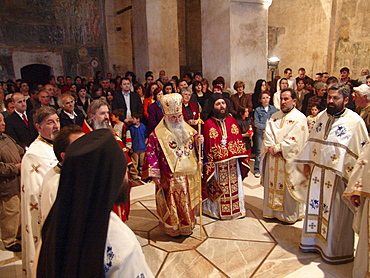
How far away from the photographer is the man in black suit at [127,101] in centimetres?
671

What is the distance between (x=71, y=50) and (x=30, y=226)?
1430 centimetres

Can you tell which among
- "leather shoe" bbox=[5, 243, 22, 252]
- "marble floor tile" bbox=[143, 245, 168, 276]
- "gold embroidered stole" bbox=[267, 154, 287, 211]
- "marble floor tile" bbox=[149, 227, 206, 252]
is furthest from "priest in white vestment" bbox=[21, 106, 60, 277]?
"gold embroidered stole" bbox=[267, 154, 287, 211]

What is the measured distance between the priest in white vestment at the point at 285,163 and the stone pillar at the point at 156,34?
250 inches

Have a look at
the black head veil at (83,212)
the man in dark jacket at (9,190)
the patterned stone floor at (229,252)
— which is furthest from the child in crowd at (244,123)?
the black head veil at (83,212)

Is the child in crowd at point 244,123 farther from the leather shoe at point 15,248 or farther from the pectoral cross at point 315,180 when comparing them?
the leather shoe at point 15,248

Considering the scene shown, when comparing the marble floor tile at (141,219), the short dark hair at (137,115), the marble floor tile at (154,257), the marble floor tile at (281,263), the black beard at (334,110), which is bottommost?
the marble floor tile at (141,219)

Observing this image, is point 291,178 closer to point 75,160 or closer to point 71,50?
point 75,160

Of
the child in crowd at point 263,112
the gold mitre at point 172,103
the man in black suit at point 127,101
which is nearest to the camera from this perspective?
the gold mitre at point 172,103

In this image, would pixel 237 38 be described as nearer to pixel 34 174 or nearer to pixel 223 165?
pixel 223 165

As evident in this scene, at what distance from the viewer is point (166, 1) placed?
389 inches

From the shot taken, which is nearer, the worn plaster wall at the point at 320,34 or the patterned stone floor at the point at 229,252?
the patterned stone floor at the point at 229,252

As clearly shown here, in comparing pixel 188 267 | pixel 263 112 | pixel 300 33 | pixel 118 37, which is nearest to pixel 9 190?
pixel 188 267

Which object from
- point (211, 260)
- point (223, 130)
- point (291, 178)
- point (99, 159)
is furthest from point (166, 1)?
point (99, 159)

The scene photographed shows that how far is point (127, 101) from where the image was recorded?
679 centimetres
